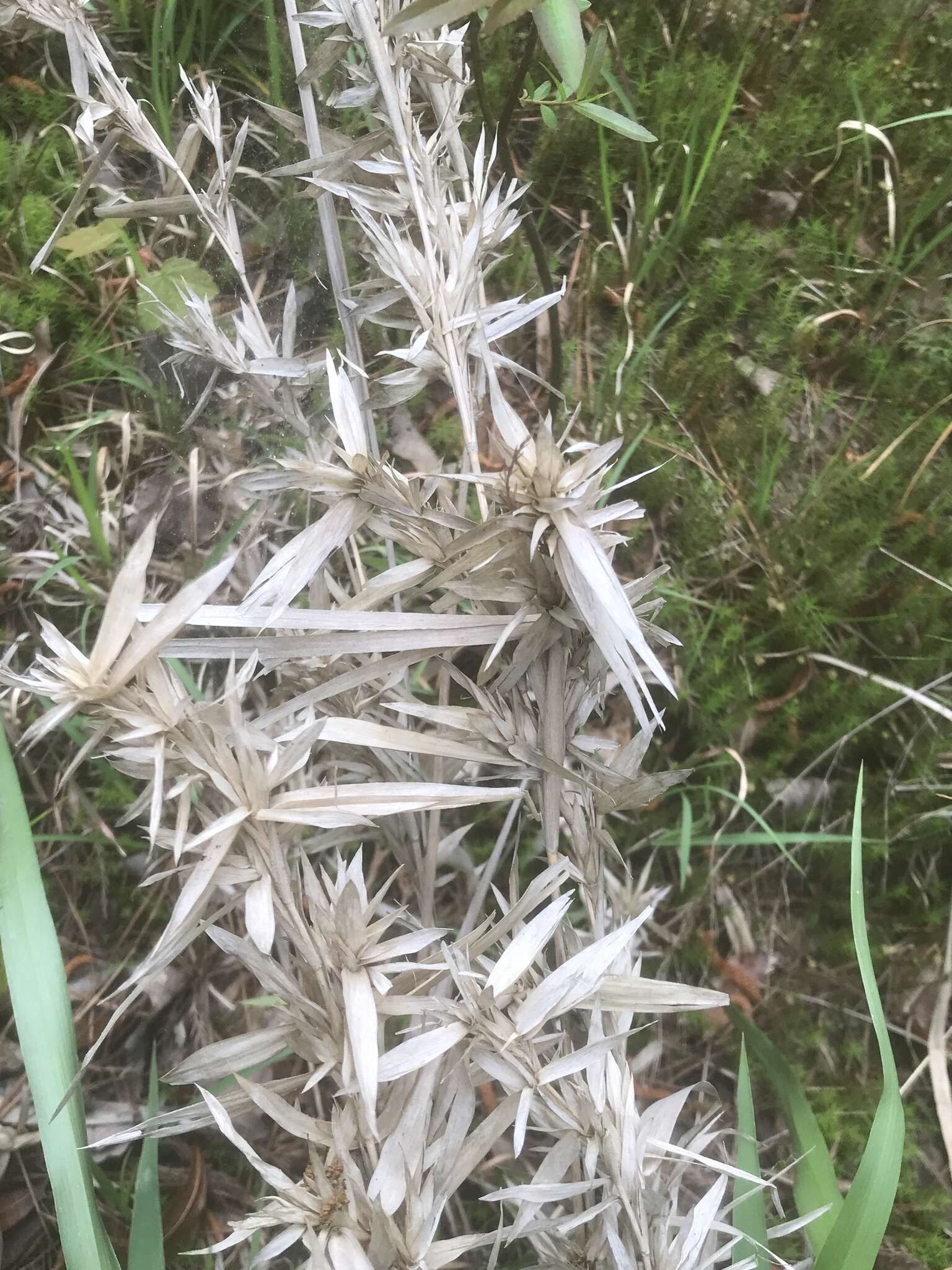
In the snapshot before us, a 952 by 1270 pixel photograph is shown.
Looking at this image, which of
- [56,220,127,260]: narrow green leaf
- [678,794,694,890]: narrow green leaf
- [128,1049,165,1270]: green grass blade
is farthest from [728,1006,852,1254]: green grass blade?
[56,220,127,260]: narrow green leaf

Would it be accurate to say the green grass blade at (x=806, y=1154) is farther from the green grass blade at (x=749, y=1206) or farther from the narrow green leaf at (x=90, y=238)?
the narrow green leaf at (x=90, y=238)

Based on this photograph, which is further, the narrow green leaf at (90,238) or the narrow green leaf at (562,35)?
the narrow green leaf at (90,238)

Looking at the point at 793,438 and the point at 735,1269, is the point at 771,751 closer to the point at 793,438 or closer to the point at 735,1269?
the point at 793,438

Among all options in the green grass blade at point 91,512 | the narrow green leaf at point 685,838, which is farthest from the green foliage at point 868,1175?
the green grass blade at point 91,512

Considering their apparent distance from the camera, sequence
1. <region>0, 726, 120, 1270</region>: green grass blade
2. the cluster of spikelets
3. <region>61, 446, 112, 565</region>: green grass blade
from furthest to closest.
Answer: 1. <region>61, 446, 112, 565</region>: green grass blade
2. <region>0, 726, 120, 1270</region>: green grass blade
3. the cluster of spikelets

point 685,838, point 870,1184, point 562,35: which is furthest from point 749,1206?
point 562,35

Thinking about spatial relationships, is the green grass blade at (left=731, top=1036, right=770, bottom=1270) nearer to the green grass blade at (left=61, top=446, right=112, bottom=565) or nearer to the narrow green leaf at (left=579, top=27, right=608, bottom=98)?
the narrow green leaf at (left=579, top=27, right=608, bottom=98)

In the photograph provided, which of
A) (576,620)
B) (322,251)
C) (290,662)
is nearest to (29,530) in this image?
(322,251)
